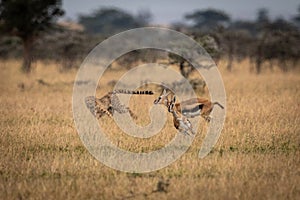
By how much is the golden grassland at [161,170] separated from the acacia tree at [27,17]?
11.9 m

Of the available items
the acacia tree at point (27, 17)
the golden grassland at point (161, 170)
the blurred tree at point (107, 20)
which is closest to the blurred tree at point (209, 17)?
the blurred tree at point (107, 20)

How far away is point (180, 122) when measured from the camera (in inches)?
384

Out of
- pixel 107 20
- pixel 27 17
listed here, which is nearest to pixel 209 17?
pixel 107 20

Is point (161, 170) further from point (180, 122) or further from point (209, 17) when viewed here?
point (209, 17)

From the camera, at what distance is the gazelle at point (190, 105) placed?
1020 cm

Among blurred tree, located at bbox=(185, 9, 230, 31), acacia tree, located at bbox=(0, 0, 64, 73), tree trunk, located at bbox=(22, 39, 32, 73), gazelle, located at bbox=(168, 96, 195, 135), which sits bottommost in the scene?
gazelle, located at bbox=(168, 96, 195, 135)

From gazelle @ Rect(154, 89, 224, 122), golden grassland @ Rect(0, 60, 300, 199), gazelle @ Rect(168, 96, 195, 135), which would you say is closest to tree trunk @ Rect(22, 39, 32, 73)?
golden grassland @ Rect(0, 60, 300, 199)

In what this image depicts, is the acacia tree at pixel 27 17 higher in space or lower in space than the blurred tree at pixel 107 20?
lower

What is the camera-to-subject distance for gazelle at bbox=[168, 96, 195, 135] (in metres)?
9.67

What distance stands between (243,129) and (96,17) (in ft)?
215

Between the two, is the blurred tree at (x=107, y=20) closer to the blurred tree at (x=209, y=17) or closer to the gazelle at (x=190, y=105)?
the blurred tree at (x=209, y=17)

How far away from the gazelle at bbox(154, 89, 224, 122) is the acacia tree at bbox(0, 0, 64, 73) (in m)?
15.6

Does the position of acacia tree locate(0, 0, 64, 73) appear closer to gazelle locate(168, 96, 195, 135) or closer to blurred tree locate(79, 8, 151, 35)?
gazelle locate(168, 96, 195, 135)

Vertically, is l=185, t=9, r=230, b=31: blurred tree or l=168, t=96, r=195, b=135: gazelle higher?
l=185, t=9, r=230, b=31: blurred tree
